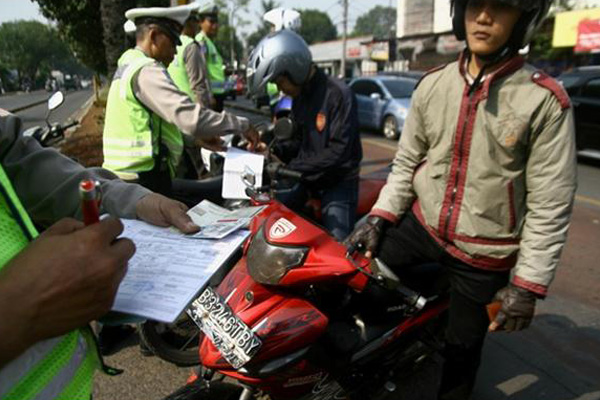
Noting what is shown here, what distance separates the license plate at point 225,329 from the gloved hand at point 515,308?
89 cm

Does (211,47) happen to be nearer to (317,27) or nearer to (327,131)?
(327,131)

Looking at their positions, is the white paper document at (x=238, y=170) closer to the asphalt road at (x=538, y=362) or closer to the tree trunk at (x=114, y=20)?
the asphalt road at (x=538, y=362)

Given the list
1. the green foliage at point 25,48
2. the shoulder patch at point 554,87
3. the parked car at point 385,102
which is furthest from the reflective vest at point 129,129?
the parked car at point 385,102

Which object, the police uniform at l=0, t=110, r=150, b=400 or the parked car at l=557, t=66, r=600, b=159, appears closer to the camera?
the police uniform at l=0, t=110, r=150, b=400

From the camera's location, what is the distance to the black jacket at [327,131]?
281 cm

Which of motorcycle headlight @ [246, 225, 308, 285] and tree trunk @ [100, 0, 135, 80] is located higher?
tree trunk @ [100, 0, 135, 80]

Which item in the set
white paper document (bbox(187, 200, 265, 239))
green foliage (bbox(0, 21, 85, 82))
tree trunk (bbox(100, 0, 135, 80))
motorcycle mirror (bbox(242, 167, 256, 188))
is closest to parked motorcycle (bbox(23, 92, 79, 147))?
green foliage (bbox(0, 21, 85, 82))

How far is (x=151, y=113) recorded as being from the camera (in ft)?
8.86

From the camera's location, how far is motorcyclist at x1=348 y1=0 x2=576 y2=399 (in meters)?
1.67

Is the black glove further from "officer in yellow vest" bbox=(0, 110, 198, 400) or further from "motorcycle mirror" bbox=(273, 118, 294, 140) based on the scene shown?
"officer in yellow vest" bbox=(0, 110, 198, 400)

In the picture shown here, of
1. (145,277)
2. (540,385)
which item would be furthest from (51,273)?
(540,385)

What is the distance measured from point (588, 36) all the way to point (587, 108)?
13303 millimetres

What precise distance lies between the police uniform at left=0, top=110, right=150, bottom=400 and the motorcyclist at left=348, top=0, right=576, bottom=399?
120 cm

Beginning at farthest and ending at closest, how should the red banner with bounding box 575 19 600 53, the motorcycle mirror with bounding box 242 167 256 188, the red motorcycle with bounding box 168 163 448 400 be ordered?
the red banner with bounding box 575 19 600 53
the motorcycle mirror with bounding box 242 167 256 188
the red motorcycle with bounding box 168 163 448 400
